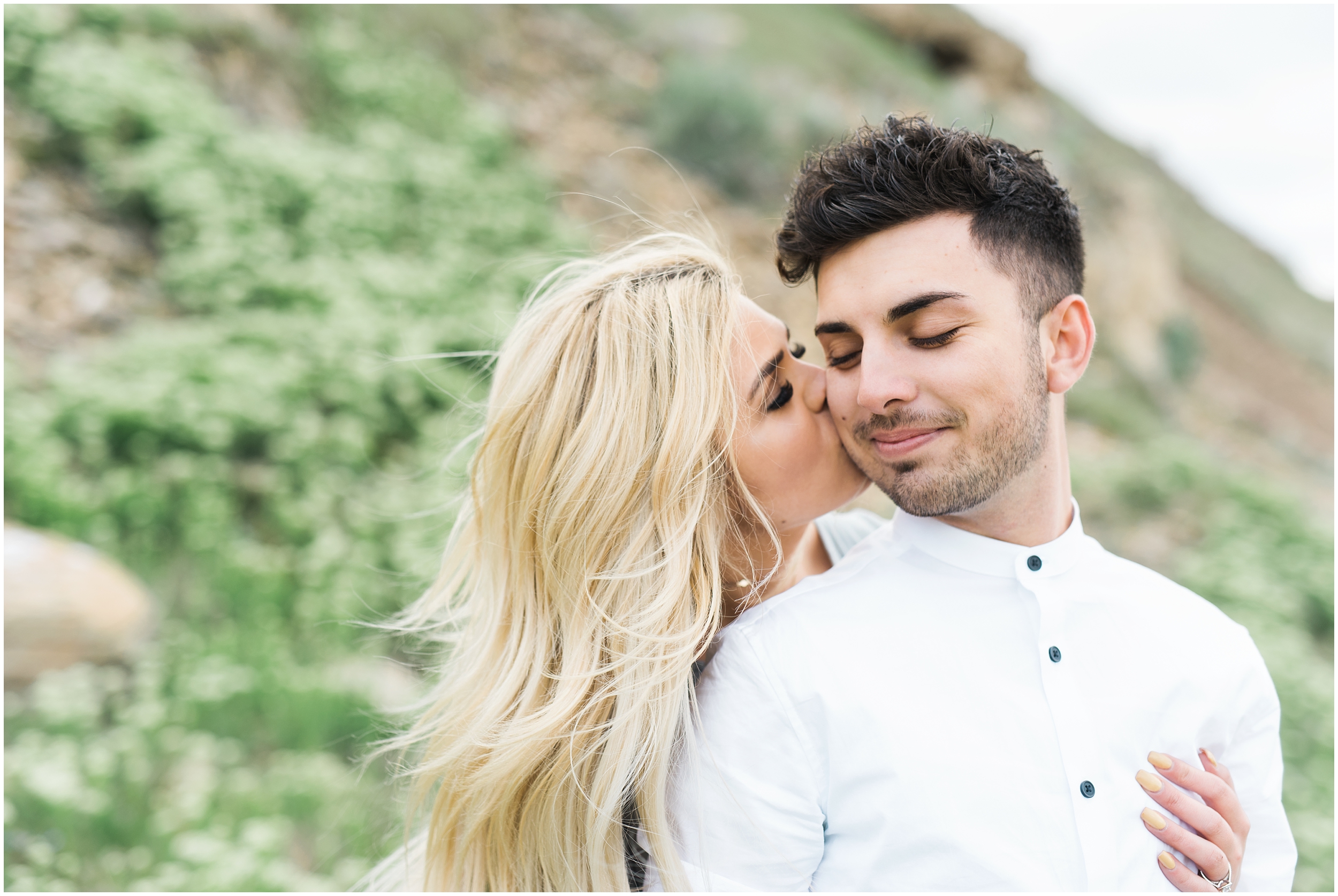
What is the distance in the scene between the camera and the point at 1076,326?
1924 millimetres

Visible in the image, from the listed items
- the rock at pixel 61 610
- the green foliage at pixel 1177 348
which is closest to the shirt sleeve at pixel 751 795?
the rock at pixel 61 610

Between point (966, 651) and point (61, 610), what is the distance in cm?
357

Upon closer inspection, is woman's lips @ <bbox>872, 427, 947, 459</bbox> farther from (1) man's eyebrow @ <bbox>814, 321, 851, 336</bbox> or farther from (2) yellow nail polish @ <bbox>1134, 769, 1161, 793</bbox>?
(2) yellow nail polish @ <bbox>1134, 769, 1161, 793</bbox>

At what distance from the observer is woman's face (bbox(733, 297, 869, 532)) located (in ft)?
6.35

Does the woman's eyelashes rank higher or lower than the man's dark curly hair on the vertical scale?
lower

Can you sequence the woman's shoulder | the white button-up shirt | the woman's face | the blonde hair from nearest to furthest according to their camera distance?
the white button-up shirt → the blonde hair → the woman's face → the woman's shoulder

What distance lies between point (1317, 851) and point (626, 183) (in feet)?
25.6

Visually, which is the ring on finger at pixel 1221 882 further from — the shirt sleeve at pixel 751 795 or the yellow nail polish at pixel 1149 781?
the shirt sleeve at pixel 751 795

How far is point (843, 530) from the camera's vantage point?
257cm

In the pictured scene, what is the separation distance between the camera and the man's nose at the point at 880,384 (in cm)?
170

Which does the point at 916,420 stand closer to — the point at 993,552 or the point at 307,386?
the point at 993,552

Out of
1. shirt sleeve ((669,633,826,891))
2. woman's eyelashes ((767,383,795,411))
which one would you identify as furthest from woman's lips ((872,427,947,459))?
shirt sleeve ((669,633,826,891))

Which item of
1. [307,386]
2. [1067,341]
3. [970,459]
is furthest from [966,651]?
[307,386]

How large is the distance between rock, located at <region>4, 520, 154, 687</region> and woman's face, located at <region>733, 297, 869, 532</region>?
309 cm
